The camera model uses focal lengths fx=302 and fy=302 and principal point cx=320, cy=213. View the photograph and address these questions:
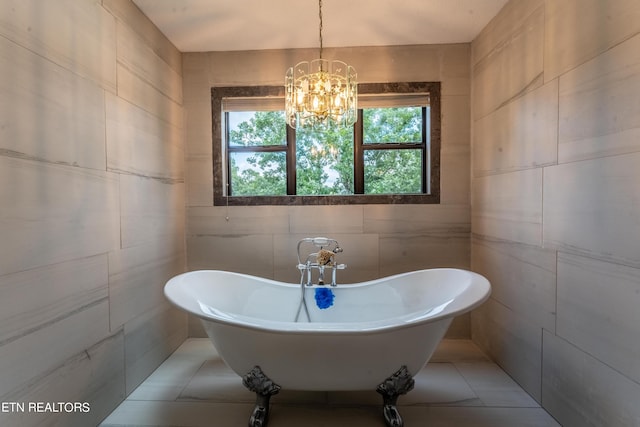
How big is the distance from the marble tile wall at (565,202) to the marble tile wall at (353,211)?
220 mm

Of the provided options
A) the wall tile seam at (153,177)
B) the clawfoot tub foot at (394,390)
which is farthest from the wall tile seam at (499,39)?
the wall tile seam at (153,177)

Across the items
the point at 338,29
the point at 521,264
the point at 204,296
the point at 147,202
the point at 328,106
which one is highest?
the point at 338,29

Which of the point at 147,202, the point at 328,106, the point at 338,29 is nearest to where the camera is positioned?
the point at 328,106

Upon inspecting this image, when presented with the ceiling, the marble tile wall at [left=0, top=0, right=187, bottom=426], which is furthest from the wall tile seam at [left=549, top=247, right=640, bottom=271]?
the marble tile wall at [left=0, top=0, right=187, bottom=426]

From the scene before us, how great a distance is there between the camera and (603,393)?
112 centimetres

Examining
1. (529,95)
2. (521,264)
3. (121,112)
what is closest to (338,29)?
(529,95)

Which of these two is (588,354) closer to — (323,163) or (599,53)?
(599,53)

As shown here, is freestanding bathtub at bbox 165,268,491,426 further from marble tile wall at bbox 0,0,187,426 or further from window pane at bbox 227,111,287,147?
window pane at bbox 227,111,287,147

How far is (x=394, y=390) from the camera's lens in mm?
1285

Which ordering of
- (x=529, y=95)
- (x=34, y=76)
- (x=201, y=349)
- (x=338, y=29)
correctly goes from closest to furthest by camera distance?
(x=34, y=76)
(x=529, y=95)
(x=338, y=29)
(x=201, y=349)

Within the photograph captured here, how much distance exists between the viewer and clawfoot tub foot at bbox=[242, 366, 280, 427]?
1.28 m

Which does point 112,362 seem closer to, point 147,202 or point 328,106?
point 147,202

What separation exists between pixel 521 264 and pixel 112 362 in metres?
2.11

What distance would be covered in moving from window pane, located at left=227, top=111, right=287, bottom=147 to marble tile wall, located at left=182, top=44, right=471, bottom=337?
7.6 inches
